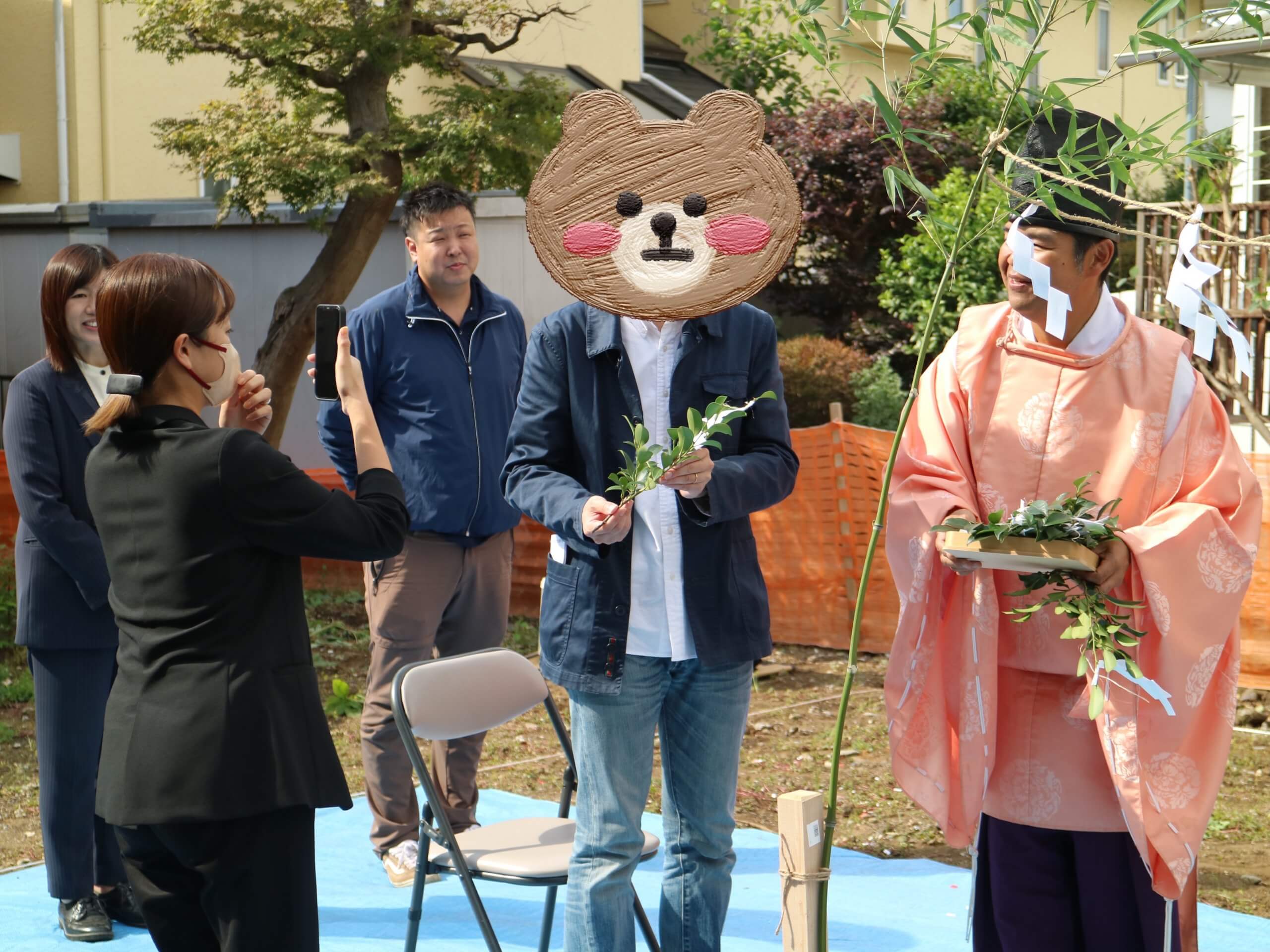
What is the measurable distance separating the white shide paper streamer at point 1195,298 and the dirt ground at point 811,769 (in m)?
2.61

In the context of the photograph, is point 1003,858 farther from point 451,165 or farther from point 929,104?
point 929,104

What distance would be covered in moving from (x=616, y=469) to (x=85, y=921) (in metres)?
2.24

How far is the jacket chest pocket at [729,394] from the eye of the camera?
2.89 m

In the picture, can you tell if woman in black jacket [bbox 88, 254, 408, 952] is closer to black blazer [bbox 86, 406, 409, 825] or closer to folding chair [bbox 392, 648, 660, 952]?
black blazer [bbox 86, 406, 409, 825]

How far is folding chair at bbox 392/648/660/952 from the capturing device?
3143mm

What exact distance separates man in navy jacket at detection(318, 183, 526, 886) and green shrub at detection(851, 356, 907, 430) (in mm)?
6925

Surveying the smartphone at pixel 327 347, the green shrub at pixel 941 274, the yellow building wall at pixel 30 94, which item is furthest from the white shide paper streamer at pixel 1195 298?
the yellow building wall at pixel 30 94

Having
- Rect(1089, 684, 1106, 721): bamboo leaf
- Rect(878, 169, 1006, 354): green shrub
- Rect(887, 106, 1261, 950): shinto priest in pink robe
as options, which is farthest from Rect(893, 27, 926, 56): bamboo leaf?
Rect(878, 169, 1006, 354): green shrub

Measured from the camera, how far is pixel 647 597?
2859 mm

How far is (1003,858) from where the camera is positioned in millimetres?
2852

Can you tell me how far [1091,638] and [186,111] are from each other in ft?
35.8

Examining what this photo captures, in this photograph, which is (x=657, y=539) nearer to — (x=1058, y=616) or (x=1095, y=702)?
(x=1058, y=616)

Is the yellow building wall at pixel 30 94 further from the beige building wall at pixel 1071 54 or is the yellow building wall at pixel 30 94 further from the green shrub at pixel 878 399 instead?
the beige building wall at pixel 1071 54

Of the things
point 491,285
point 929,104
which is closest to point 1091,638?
point 491,285
